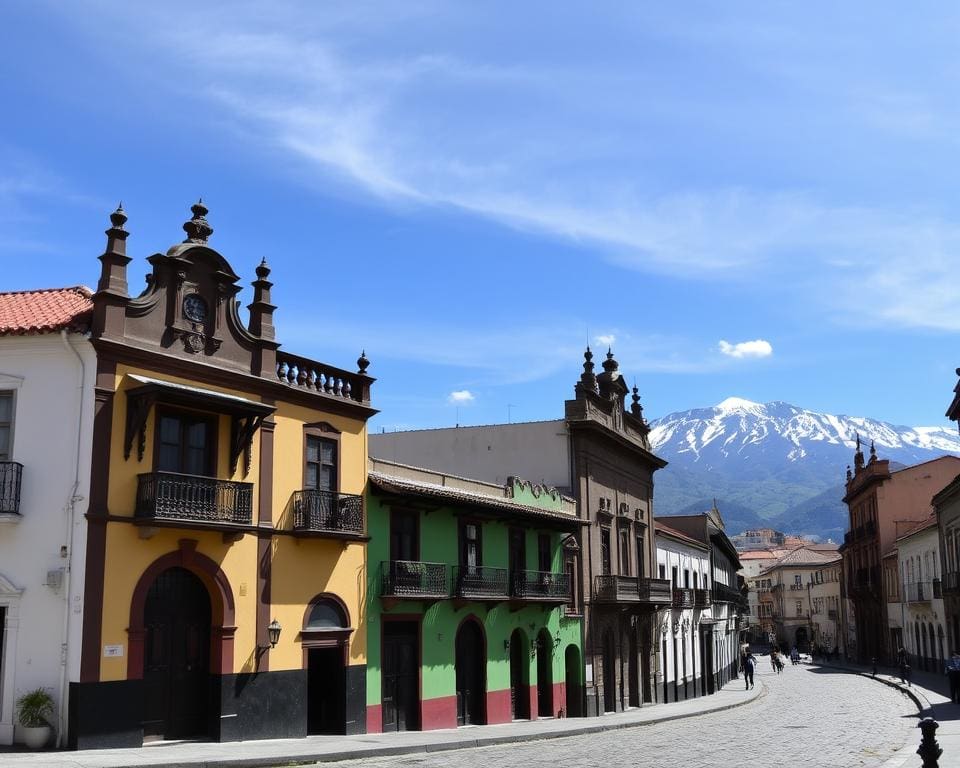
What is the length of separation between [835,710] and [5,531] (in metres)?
27.4

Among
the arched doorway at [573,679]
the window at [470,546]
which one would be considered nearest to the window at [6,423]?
the window at [470,546]

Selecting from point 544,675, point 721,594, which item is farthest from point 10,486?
point 721,594

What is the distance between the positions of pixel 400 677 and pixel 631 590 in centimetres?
1533

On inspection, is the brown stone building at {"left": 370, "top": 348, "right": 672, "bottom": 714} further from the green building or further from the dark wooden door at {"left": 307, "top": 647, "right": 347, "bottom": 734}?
the dark wooden door at {"left": 307, "top": 647, "right": 347, "bottom": 734}

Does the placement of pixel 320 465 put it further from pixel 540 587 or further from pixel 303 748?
pixel 540 587

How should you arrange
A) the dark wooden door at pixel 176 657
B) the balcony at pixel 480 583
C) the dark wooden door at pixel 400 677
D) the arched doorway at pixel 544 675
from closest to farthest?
the dark wooden door at pixel 176 657 < the dark wooden door at pixel 400 677 < the balcony at pixel 480 583 < the arched doorway at pixel 544 675

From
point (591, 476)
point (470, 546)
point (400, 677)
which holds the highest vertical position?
point (591, 476)

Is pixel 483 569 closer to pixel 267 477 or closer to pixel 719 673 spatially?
pixel 267 477

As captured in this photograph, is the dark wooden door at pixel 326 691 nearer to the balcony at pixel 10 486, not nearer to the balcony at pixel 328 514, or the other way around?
the balcony at pixel 328 514

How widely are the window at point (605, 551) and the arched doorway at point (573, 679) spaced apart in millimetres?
3934

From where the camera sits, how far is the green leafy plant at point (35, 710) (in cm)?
1767

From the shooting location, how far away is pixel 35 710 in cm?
1767

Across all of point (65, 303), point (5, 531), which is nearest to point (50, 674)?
point (5, 531)

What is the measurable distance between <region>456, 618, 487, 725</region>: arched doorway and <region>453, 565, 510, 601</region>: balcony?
3.28ft
